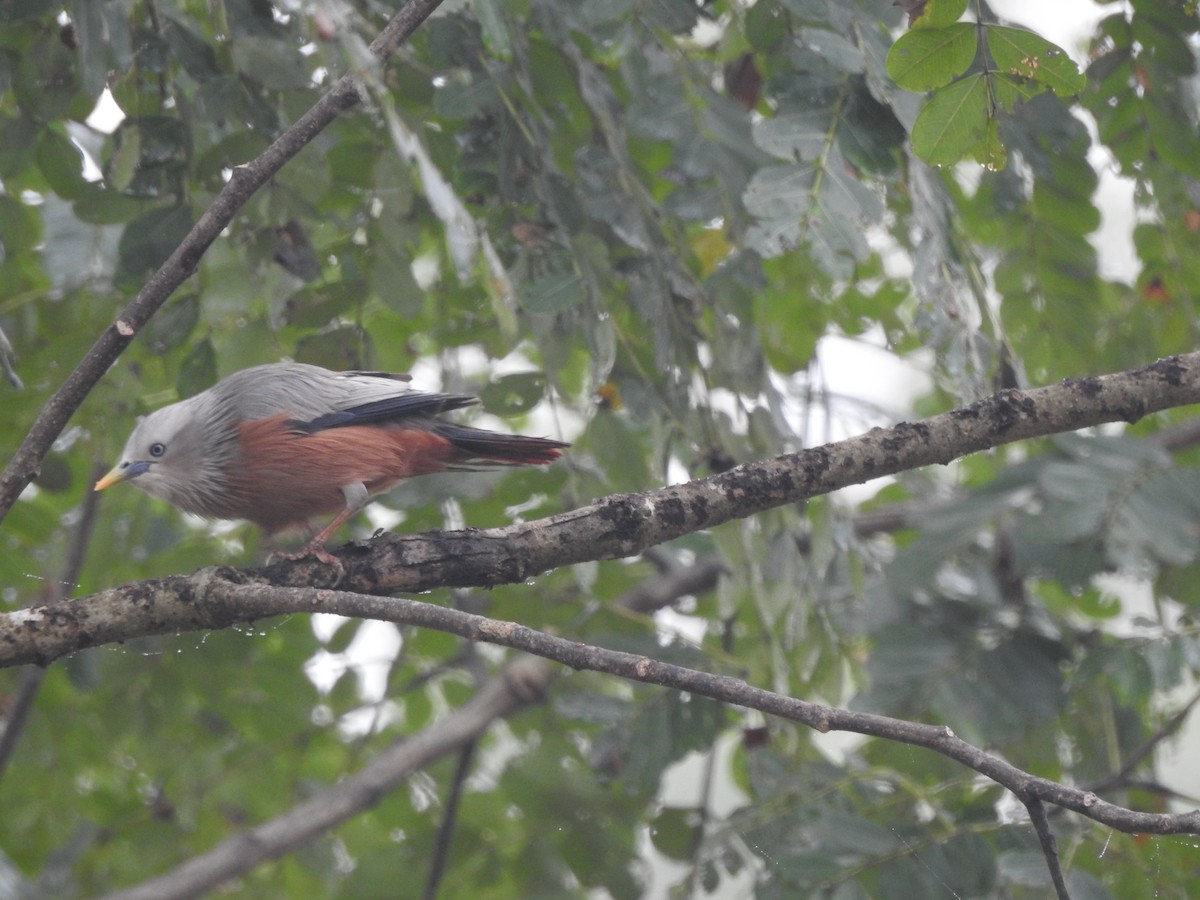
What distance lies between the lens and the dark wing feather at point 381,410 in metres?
3.84

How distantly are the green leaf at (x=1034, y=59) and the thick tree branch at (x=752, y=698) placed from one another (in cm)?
155

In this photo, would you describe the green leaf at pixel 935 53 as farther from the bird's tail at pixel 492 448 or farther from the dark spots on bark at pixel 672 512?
the bird's tail at pixel 492 448

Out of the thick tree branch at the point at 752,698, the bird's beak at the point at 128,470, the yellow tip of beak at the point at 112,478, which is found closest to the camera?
the thick tree branch at the point at 752,698

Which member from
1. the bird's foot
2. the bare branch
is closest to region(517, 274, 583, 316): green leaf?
the bird's foot

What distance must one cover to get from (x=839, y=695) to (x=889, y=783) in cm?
51

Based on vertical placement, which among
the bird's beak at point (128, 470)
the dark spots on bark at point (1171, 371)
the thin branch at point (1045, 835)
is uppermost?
the bird's beak at point (128, 470)

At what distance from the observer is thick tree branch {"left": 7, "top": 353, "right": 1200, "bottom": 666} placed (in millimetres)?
2809

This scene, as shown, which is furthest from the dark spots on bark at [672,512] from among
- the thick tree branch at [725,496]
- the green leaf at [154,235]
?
the green leaf at [154,235]

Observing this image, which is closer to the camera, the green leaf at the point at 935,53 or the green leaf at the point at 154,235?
the green leaf at the point at 935,53

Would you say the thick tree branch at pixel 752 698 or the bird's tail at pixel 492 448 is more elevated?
the bird's tail at pixel 492 448

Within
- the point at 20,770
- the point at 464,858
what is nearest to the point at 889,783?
the point at 464,858

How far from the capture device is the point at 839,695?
390 cm

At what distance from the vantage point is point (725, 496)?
285cm

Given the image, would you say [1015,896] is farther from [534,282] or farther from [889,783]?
[534,282]
